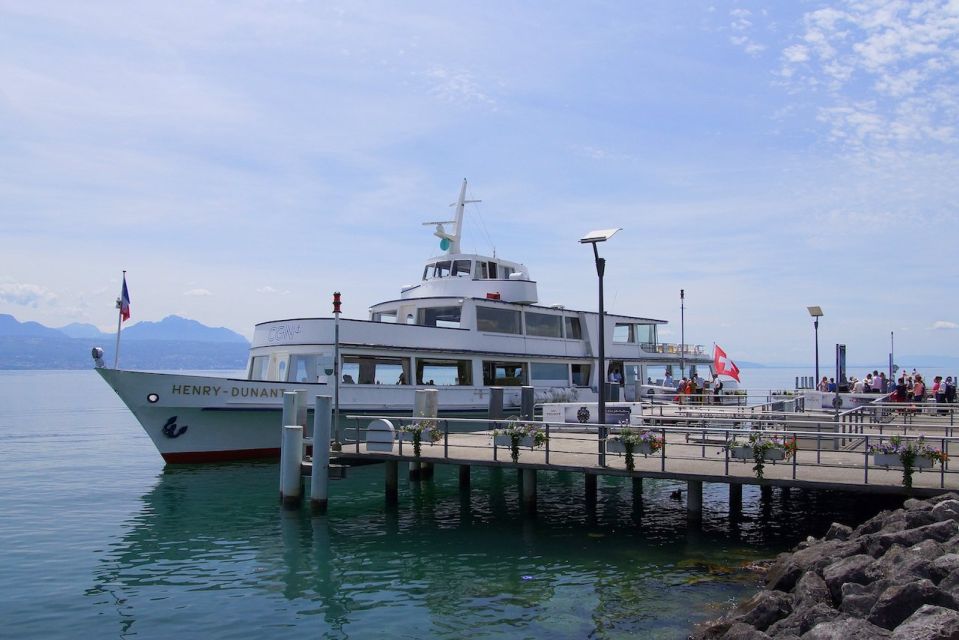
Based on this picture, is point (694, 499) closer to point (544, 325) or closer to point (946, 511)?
point (946, 511)

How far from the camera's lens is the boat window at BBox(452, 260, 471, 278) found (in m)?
31.1

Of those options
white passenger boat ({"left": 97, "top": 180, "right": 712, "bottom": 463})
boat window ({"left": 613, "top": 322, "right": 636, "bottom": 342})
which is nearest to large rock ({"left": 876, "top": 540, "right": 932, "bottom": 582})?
white passenger boat ({"left": 97, "top": 180, "right": 712, "bottom": 463})

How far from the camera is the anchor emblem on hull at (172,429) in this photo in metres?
24.2

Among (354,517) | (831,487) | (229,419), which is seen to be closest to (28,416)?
(229,419)

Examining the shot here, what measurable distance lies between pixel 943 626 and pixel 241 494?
1723 cm

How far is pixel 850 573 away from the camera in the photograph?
35.0 feet

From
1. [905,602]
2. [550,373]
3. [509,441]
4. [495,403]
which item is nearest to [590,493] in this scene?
[509,441]

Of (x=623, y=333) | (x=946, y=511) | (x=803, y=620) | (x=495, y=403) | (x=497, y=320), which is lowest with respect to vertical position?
(x=803, y=620)

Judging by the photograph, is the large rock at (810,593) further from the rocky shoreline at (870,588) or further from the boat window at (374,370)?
the boat window at (374,370)

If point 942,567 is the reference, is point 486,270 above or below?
above

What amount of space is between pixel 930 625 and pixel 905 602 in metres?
1.25

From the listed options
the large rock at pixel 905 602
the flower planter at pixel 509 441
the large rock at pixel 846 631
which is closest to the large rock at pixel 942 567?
the large rock at pixel 905 602

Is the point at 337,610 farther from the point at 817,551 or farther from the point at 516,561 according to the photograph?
the point at 817,551

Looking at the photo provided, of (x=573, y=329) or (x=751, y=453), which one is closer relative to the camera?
(x=751, y=453)
